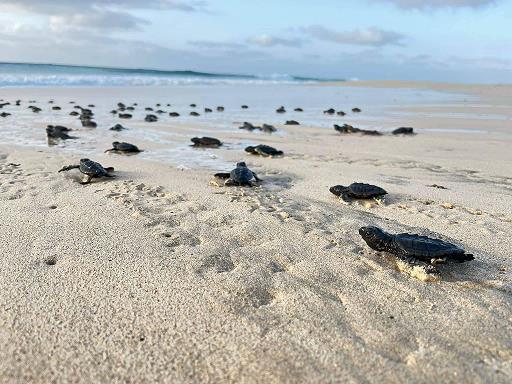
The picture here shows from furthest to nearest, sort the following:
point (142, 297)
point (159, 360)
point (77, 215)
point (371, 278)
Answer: point (77, 215) → point (371, 278) → point (142, 297) → point (159, 360)

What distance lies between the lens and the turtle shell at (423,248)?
328 centimetres

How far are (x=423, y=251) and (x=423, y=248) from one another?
0.08 feet

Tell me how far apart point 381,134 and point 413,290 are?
9.06m

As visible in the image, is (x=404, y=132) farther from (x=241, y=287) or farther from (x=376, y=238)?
(x=241, y=287)

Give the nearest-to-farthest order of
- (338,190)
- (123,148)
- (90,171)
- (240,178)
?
1. (338,190)
2. (240,178)
3. (90,171)
4. (123,148)

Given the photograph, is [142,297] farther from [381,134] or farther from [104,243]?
[381,134]

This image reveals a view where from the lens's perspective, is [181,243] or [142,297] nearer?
[142,297]

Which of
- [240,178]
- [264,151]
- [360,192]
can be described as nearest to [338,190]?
[360,192]

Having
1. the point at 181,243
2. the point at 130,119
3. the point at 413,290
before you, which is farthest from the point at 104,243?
the point at 130,119

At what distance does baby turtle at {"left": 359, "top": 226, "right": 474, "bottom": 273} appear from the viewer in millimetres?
3281

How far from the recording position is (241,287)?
312 centimetres

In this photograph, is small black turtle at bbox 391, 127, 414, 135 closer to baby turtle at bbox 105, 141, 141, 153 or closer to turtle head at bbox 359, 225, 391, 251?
baby turtle at bbox 105, 141, 141, 153

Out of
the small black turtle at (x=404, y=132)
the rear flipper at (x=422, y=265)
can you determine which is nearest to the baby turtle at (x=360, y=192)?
the rear flipper at (x=422, y=265)

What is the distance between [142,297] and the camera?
2.99 m
